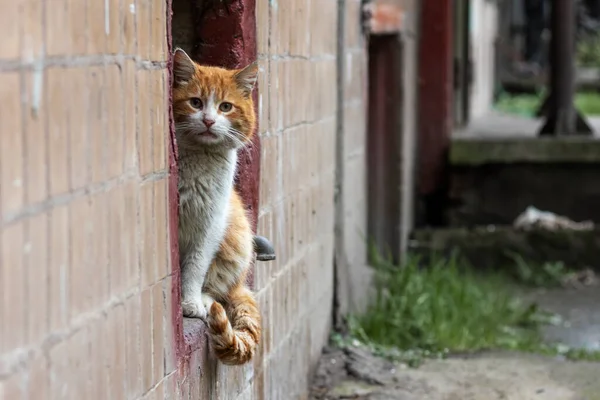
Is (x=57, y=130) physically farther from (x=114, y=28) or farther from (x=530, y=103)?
(x=530, y=103)

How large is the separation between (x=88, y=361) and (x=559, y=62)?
8921 mm

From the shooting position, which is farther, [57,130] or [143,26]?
[143,26]

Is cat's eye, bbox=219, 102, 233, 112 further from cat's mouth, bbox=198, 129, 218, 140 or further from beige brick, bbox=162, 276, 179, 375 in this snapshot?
beige brick, bbox=162, 276, 179, 375

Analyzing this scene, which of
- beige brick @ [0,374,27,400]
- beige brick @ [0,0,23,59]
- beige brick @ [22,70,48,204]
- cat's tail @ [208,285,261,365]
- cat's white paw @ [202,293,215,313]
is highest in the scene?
beige brick @ [0,0,23,59]

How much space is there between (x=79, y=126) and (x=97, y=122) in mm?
122

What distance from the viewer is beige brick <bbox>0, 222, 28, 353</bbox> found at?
199 cm

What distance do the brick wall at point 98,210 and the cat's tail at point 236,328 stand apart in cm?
7

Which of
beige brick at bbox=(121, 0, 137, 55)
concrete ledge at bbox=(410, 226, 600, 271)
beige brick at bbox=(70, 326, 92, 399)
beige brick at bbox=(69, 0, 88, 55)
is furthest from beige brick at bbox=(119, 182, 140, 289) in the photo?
concrete ledge at bbox=(410, 226, 600, 271)

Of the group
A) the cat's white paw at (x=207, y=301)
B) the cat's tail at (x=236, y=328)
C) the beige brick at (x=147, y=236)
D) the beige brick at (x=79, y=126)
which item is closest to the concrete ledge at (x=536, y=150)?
the cat's tail at (x=236, y=328)

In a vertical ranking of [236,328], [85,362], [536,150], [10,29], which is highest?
[10,29]

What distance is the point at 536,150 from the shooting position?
992 centimetres

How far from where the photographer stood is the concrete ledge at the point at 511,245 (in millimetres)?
9352

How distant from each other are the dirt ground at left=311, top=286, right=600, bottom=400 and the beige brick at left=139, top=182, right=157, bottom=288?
2.56 metres

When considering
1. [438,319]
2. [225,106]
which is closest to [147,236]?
[225,106]
